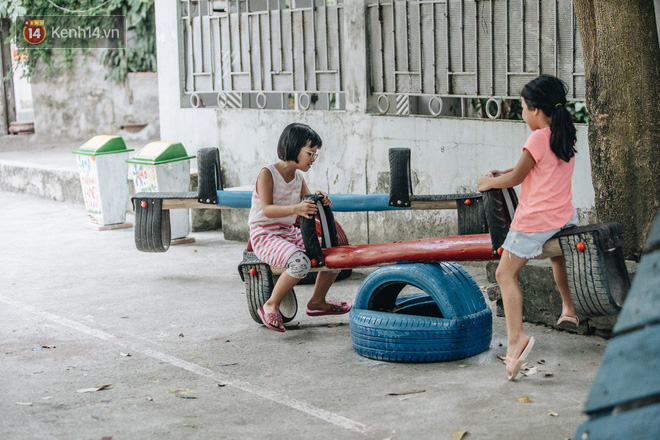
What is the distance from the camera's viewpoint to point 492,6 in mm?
7352

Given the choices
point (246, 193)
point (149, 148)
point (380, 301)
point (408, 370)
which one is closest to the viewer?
point (408, 370)

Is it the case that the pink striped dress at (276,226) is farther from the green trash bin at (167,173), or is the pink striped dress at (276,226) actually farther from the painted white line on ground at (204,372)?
the green trash bin at (167,173)

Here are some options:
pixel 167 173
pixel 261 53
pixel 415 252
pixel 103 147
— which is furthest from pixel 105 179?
pixel 415 252

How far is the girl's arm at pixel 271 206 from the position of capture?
5398 millimetres

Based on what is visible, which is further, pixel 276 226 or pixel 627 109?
pixel 276 226

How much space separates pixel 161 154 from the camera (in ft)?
30.6

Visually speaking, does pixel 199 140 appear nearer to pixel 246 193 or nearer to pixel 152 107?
pixel 246 193

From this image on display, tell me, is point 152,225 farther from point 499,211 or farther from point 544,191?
point 544,191

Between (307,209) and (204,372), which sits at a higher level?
(307,209)

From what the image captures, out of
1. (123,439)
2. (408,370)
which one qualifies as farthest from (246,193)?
(123,439)

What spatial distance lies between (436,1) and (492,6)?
63cm

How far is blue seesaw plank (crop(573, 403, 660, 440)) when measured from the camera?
4.67ft

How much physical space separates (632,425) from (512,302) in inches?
126

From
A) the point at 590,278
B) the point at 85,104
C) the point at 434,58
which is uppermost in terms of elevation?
the point at 85,104
